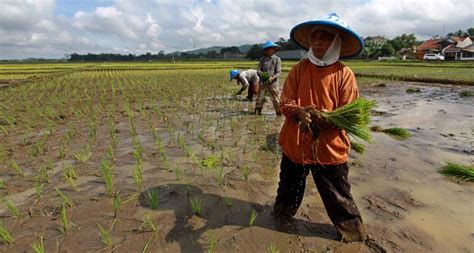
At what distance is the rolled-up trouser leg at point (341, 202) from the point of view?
2135 millimetres

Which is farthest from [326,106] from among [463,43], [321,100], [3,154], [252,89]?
[463,43]

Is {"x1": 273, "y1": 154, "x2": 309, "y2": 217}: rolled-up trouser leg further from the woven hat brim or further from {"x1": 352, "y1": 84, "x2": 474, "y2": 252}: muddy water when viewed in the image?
the woven hat brim

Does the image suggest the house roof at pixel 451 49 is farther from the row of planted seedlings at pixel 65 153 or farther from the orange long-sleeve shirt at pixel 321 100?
the orange long-sleeve shirt at pixel 321 100

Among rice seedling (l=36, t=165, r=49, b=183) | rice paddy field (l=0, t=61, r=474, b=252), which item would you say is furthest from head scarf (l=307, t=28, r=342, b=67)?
rice seedling (l=36, t=165, r=49, b=183)

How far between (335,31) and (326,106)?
0.49 m

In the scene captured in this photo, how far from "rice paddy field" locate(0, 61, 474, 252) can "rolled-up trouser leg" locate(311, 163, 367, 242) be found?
0.28ft

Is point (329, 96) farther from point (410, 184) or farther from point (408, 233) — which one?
point (410, 184)

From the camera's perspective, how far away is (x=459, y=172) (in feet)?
10.3

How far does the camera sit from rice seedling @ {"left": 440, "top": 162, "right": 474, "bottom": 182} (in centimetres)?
306

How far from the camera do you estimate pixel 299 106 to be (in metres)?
2.03

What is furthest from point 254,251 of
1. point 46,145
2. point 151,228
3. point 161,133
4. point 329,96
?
point 46,145

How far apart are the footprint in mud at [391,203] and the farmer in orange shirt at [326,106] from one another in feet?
1.62

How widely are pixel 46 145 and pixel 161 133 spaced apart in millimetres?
1576

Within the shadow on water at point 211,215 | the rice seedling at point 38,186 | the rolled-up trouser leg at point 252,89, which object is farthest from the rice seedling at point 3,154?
the rolled-up trouser leg at point 252,89
